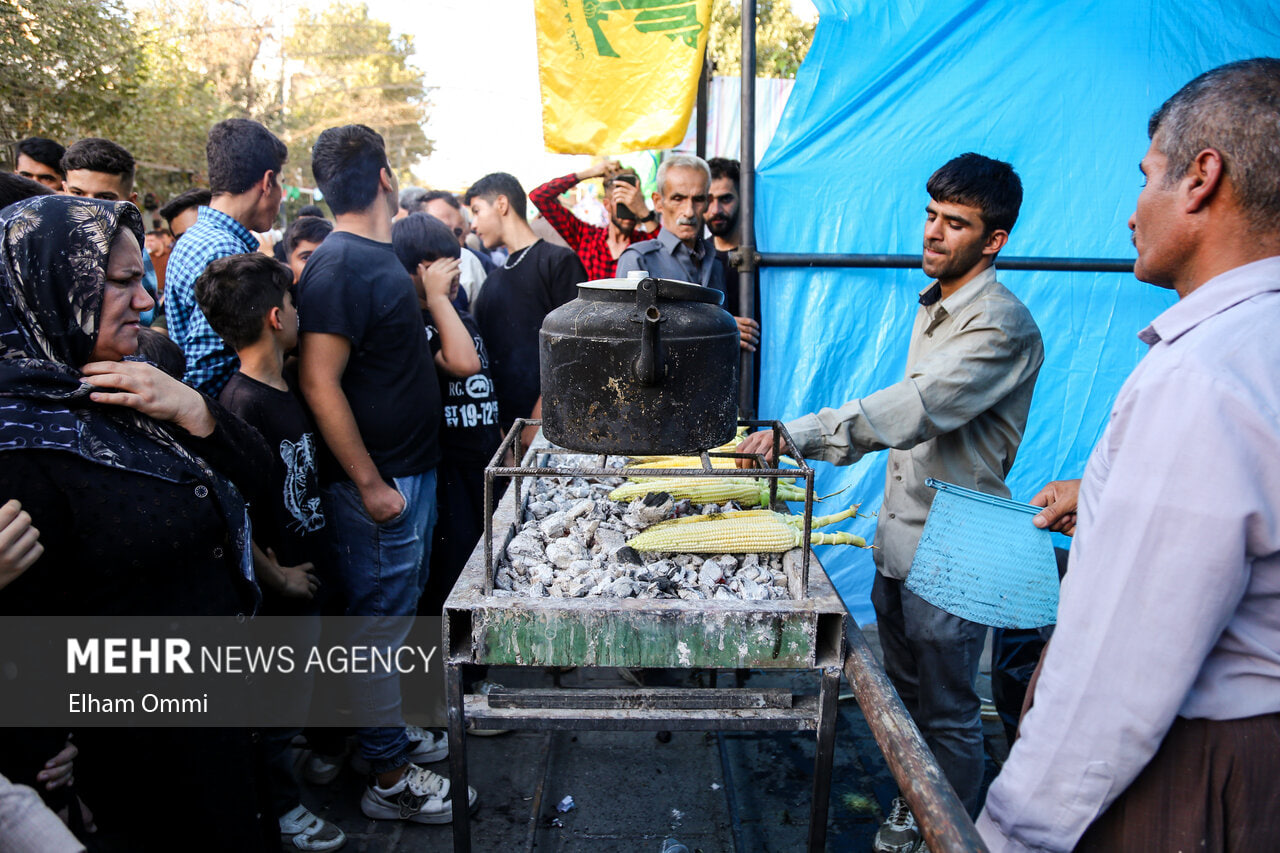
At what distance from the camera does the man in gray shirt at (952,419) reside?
102 inches

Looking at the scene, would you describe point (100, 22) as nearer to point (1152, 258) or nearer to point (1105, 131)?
point (1105, 131)

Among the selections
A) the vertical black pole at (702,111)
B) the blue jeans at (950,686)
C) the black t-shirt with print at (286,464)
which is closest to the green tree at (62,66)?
the black t-shirt with print at (286,464)

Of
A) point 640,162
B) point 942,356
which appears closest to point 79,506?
point 942,356

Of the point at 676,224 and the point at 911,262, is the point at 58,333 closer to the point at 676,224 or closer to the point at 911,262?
the point at 676,224

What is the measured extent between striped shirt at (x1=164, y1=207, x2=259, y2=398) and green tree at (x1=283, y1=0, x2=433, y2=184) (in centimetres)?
3361

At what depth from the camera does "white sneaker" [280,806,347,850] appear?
9.64 feet

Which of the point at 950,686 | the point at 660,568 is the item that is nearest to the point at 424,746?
the point at 660,568

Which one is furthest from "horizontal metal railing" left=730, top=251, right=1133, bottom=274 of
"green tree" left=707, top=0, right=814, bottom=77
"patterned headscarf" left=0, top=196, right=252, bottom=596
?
"green tree" left=707, top=0, right=814, bottom=77

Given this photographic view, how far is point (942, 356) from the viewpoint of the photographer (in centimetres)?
263

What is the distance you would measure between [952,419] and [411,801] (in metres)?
2.61

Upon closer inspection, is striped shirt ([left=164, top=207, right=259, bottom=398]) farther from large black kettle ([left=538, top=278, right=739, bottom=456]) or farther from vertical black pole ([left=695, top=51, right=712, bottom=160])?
vertical black pole ([left=695, top=51, right=712, bottom=160])

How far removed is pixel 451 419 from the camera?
13.0ft

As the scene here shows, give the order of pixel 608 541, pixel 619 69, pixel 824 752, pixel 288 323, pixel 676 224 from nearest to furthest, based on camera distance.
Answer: pixel 824 752, pixel 608 541, pixel 288 323, pixel 619 69, pixel 676 224

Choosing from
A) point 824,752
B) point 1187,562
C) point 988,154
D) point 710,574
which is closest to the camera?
point 1187,562
